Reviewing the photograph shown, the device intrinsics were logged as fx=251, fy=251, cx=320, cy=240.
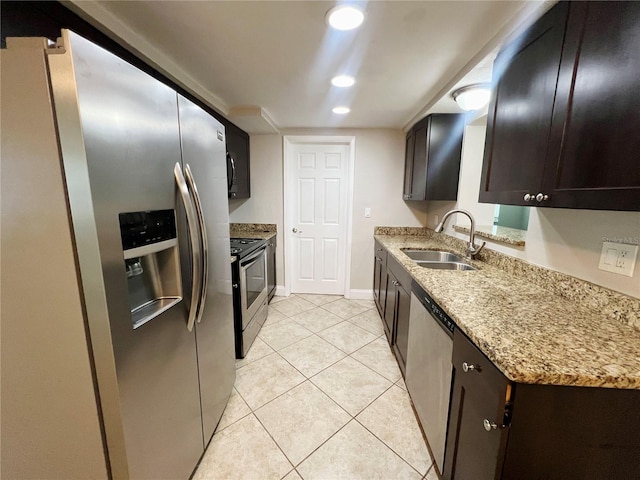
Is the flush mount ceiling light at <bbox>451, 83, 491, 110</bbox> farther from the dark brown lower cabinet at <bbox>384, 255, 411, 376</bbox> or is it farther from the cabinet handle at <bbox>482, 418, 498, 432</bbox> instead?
the cabinet handle at <bbox>482, 418, 498, 432</bbox>

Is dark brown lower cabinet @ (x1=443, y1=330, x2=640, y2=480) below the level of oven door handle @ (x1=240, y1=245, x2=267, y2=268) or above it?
below

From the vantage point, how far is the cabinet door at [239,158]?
2.79 metres

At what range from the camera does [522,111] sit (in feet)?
3.79

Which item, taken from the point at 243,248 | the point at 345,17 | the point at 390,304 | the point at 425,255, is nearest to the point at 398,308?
the point at 390,304

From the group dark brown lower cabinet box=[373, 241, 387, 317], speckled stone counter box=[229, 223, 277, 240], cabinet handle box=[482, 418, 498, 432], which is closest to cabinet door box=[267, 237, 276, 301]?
speckled stone counter box=[229, 223, 277, 240]

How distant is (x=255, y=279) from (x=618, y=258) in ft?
7.73

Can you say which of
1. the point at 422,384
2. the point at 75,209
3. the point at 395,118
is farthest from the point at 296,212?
the point at 75,209

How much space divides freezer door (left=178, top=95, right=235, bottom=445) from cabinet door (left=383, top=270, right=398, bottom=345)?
133 cm

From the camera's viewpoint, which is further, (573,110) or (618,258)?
(618,258)

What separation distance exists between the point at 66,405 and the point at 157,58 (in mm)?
1807

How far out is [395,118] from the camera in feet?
9.23

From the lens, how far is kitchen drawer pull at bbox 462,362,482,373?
2.90ft

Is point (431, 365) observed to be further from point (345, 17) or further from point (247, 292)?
point (345, 17)

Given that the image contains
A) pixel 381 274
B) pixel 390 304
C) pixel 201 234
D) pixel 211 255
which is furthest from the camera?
pixel 381 274
